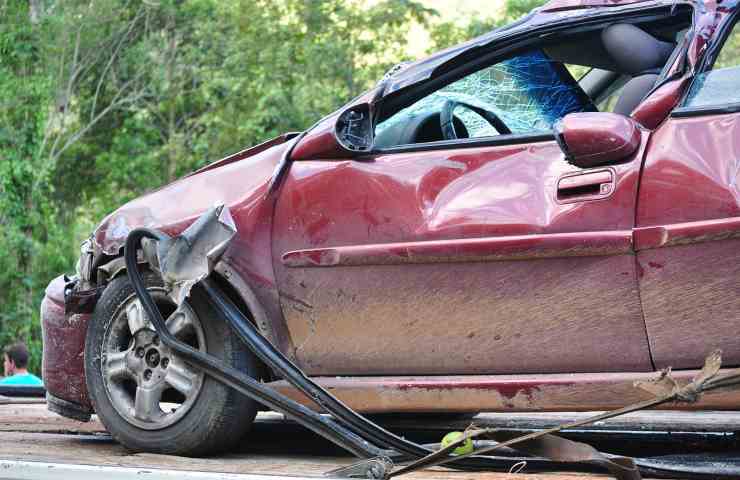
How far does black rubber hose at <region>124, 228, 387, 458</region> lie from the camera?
3.62 metres

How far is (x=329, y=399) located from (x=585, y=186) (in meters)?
1.12

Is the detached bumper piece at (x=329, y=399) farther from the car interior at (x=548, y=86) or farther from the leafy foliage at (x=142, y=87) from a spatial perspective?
the leafy foliage at (x=142, y=87)

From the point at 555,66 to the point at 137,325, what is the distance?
1895mm

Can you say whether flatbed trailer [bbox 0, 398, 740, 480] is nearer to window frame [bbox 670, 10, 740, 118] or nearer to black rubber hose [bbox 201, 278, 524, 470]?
black rubber hose [bbox 201, 278, 524, 470]

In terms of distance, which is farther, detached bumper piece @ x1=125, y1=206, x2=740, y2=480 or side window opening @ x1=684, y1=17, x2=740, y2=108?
side window opening @ x1=684, y1=17, x2=740, y2=108

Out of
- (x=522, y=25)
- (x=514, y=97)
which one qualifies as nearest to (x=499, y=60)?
(x=522, y=25)

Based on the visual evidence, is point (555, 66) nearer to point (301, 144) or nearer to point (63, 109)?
point (301, 144)

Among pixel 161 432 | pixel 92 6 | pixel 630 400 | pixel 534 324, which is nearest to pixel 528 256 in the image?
pixel 534 324

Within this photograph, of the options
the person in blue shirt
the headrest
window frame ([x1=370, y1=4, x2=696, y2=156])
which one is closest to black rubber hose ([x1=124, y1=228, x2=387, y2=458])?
window frame ([x1=370, y1=4, x2=696, y2=156])

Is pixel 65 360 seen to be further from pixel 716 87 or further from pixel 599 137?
pixel 716 87

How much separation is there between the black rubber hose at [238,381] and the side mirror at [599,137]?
113cm

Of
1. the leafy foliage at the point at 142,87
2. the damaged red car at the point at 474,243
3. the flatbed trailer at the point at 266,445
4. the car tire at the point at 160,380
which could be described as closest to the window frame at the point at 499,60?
the damaged red car at the point at 474,243

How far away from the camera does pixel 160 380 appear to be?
4.12m

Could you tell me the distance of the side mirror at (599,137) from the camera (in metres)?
3.41
